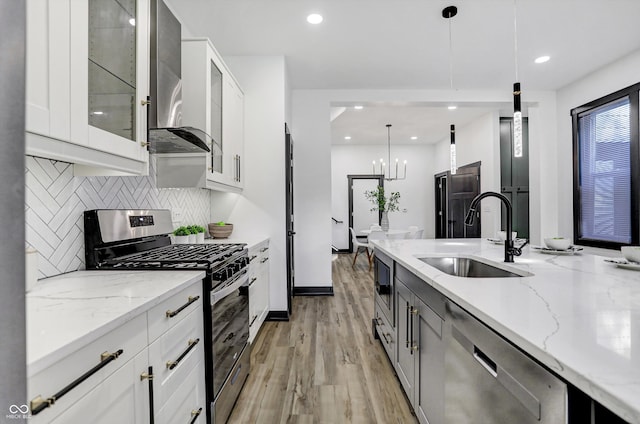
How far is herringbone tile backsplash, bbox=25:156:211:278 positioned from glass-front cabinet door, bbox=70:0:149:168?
31 cm

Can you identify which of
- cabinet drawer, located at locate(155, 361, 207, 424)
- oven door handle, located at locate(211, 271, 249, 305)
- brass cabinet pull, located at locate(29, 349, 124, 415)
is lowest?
cabinet drawer, located at locate(155, 361, 207, 424)

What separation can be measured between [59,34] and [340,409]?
219cm

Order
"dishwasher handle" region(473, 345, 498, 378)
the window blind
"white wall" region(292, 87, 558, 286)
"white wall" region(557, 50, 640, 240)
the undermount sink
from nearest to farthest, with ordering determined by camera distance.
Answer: "dishwasher handle" region(473, 345, 498, 378)
the undermount sink
the window blind
"white wall" region(557, 50, 640, 240)
"white wall" region(292, 87, 558, 286)

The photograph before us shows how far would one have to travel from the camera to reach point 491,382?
1.01 meters

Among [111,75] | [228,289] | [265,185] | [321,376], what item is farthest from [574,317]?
[265,185]

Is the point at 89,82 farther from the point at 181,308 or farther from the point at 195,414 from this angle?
the point at 195,414

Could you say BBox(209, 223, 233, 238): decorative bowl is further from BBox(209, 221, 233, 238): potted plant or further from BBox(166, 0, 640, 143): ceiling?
BBox(166, 0, 640, 143): ceiling

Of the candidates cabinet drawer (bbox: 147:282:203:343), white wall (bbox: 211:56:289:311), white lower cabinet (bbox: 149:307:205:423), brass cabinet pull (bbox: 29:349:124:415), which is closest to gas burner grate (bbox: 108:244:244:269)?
cabinet drawer (bbox: 147:282:203:343)

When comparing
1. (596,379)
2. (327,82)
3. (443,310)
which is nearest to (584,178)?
(327,82)

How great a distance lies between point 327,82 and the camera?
170 inches

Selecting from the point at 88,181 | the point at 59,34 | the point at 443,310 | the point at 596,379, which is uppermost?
the point at 59,34

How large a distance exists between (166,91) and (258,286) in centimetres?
175

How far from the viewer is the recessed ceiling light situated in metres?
2.83

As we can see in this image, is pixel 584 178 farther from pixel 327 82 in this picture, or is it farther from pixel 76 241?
pixel 76 241
